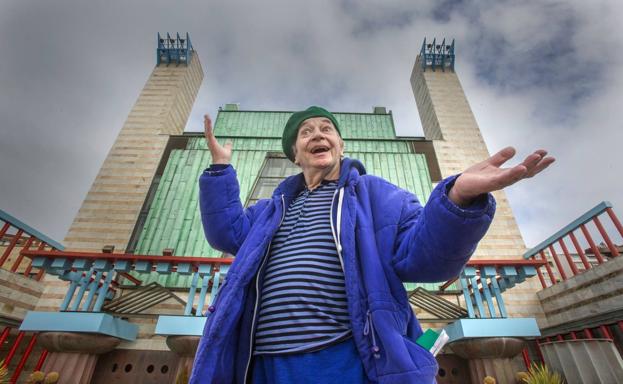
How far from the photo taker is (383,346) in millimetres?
1081

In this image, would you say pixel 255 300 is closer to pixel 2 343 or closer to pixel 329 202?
pixel 329 202

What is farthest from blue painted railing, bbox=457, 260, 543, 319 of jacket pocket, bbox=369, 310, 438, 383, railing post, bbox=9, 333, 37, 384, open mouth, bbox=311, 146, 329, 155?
railing post, bbox=9, 333, 37, 384

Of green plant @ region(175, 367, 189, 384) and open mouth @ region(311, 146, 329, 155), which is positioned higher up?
open mouth @ region(311, 146, 329, 155)

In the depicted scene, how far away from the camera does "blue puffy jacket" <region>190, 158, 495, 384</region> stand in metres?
1.05

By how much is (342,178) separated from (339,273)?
631 millimetres

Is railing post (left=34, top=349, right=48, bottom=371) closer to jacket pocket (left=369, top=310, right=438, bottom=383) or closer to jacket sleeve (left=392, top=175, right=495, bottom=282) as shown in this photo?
jacket pocket (left=369, top=310, right=438, bottom=383)

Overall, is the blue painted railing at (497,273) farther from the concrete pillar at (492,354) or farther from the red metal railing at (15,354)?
the red metal railing at (15,354)

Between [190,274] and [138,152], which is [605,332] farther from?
[138,152]

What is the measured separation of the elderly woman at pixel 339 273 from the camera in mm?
1063

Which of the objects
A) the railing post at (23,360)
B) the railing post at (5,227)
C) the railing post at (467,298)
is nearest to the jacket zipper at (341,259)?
the railing post at (467,298)

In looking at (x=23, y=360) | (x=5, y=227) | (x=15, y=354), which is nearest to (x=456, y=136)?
(x=5, y=227)

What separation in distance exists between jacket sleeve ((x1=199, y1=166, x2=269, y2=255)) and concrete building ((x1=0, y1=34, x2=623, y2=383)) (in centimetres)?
411

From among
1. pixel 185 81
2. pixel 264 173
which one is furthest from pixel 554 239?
pixel 185 81

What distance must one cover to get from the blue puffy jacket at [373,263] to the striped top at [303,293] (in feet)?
0.26
